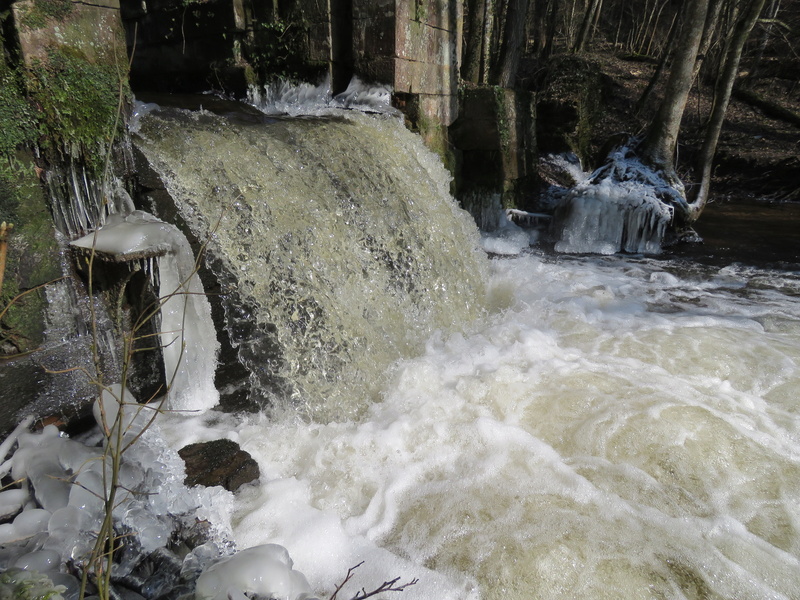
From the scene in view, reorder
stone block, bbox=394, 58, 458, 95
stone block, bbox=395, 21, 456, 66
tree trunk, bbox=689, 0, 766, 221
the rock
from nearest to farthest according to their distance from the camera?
the rock
stone block, bbox=395, 21, 456, 66
stone block, bbox=394, 58, 458, 95
tree trunk, bbox=689, 0, 766, 221

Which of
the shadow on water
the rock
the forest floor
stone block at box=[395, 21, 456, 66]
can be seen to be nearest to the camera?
the rock

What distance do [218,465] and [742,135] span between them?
14033 mm

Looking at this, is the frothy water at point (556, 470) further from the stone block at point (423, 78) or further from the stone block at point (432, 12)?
the stone block at point (432, 12)

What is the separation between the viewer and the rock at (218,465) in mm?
2502

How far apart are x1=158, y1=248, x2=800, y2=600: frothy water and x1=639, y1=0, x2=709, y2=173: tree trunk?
4.01 meters

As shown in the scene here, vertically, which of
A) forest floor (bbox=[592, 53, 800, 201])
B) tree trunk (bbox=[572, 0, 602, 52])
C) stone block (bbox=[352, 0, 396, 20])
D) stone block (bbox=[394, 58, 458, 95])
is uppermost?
tree trunk (bbox=[572, 0, 602, 52])

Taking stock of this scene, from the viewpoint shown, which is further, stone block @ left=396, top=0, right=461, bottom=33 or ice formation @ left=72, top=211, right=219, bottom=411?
stone block @ left=396, top=0, right=461, bottom=33

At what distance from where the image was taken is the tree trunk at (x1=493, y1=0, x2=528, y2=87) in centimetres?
930

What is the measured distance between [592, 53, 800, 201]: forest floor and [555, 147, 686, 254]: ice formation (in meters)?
4.14

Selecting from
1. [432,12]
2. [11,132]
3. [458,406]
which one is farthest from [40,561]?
[432,12]

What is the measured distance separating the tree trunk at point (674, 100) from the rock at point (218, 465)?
719 cm

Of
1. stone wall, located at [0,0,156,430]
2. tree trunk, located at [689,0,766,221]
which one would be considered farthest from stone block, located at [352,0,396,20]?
tree trunk, located at [689,0,766,221]

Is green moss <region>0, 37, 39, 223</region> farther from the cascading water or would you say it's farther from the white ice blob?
the white ice blob

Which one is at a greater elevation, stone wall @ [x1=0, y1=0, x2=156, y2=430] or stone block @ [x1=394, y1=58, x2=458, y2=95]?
stone block @ [x1=394, y1=58, x2=458, y2=95]
